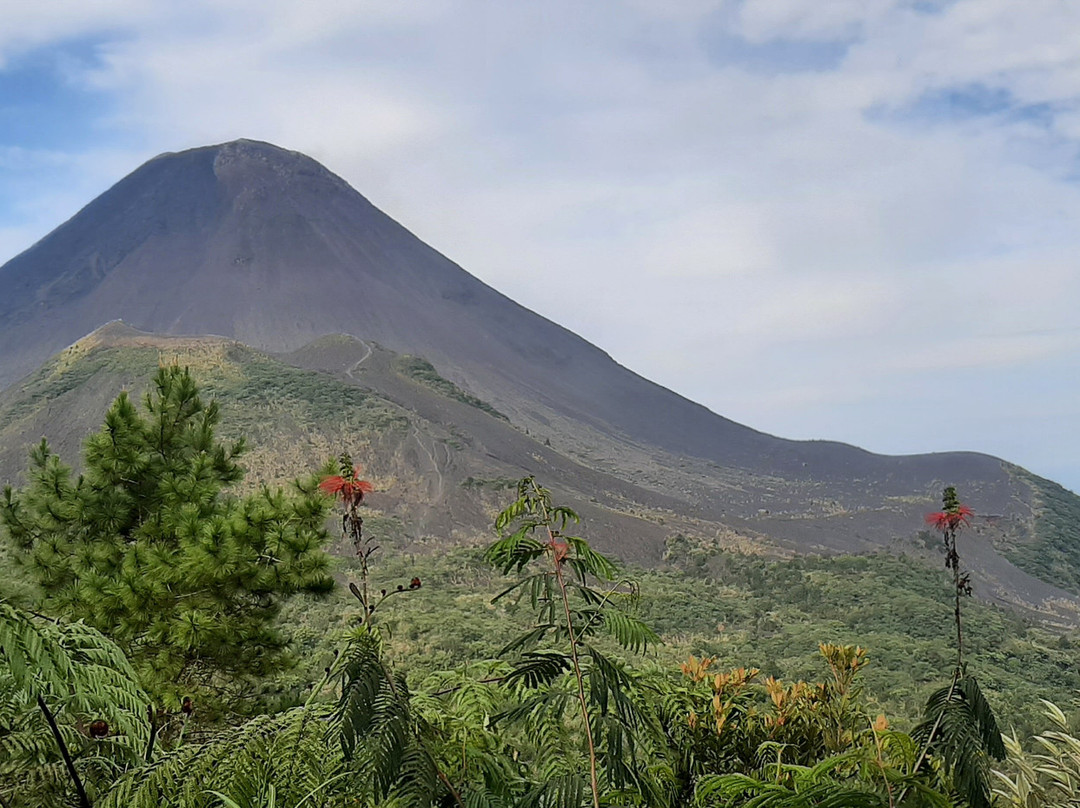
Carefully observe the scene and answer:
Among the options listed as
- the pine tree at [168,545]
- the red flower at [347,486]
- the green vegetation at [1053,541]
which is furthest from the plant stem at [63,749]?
the green vegetation at [1053,541]

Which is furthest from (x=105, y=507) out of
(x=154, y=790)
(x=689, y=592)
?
(x=689, y=592)

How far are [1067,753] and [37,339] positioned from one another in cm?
7933

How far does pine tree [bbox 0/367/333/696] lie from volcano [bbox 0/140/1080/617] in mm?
36985

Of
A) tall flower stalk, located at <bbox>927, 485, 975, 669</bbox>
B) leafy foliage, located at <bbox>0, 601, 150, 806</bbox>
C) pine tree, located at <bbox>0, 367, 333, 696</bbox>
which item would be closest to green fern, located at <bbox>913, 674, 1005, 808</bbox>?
tall flower stalk, located at <bbox>927, 485, 975, 669</bbox>

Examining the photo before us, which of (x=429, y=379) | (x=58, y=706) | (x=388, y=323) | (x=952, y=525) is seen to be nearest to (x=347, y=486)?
(x=58, y=706)

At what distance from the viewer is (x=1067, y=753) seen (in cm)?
319

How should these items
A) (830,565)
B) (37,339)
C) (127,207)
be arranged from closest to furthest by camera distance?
(830,565) → (37,339) → (127,207)

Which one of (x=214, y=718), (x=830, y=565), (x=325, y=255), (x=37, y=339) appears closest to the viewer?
(x=214, y=718)

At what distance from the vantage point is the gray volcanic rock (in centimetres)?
6688

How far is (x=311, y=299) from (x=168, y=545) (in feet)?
219

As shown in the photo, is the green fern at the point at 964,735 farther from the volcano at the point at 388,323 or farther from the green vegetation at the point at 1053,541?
the volcano at the point at 388,323

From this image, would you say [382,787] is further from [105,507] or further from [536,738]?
[105,507]

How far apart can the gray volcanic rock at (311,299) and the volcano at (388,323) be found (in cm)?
21

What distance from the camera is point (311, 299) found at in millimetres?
71312
